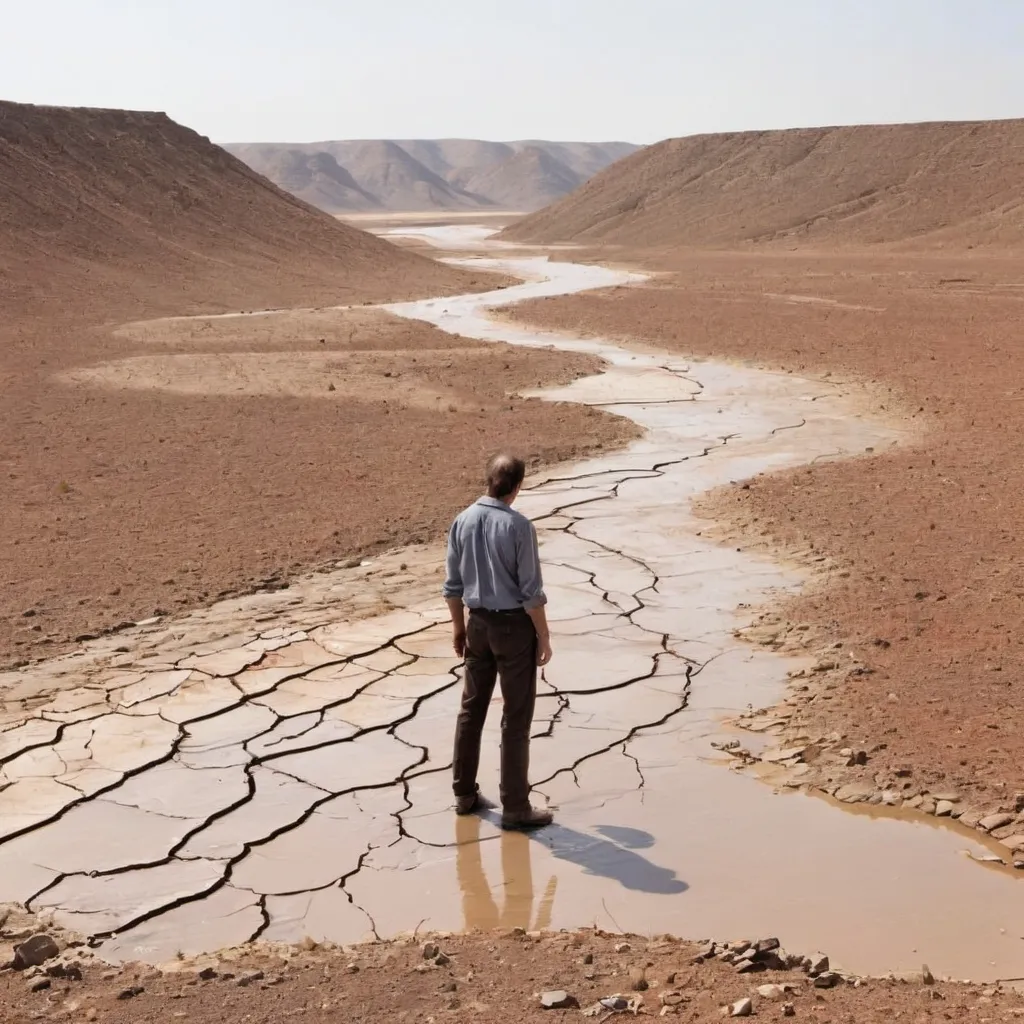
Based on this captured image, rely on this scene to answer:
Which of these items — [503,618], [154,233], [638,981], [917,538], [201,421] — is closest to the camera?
[638,981]

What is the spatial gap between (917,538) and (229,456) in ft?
21.4

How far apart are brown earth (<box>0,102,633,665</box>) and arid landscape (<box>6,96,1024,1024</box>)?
0.07 metres

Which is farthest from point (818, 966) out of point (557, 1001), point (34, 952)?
point (34, 952)

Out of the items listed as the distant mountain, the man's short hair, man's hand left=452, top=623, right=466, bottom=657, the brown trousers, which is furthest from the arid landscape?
the distant mountain

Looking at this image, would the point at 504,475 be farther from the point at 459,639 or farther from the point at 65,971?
the point at 65,971

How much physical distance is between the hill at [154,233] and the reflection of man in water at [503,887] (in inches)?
953

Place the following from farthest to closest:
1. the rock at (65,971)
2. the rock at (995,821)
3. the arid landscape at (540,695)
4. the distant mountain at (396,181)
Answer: the distant mountain at (396,181) < the rock at (995,821) < the arid landscape at (540,695) < the rock at (65,971)

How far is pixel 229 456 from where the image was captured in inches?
500

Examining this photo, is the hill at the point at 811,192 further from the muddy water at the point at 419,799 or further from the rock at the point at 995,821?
the rock at the point at 995,821

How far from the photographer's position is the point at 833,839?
5090mm

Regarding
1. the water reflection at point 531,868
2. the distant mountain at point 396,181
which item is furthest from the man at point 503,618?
the distant mountain at point 396,181

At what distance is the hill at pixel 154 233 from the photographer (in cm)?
3166

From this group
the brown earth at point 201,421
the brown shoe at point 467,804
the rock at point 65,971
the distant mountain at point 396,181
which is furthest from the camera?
the distant mountain at point 396,181

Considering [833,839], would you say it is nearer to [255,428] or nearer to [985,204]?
[255,428]
